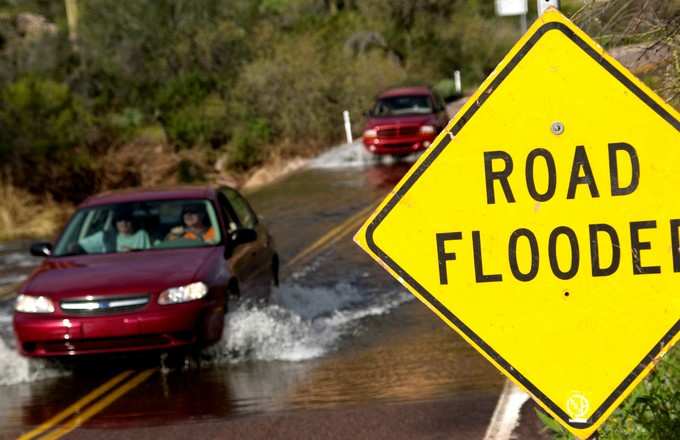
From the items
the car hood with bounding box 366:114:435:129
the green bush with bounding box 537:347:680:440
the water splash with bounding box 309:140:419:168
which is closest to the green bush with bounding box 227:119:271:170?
the water splash with bounding box 309:140:419:168

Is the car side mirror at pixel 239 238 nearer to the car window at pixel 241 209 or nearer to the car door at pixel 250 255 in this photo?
the car door at pixel 250 255

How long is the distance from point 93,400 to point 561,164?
6437 millimetres

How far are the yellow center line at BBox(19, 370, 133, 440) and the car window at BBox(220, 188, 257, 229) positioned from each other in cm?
251

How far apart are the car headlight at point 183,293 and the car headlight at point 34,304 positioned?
0.89m

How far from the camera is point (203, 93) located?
46031 mm

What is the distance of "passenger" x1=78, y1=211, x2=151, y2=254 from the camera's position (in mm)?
12820

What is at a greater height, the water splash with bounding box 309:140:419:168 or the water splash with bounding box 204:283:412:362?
the water splash with bounding box 204:283:412:362

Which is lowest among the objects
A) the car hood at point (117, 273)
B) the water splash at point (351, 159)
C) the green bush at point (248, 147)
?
the green bush at point (248, 147)

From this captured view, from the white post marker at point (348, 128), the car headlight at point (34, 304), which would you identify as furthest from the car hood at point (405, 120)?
the car headlight at point (34, 304)

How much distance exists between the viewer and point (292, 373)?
11336mm

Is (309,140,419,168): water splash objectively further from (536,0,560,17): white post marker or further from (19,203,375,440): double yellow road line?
(536,0,560,17): white post marker

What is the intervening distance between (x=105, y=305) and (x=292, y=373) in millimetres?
1546

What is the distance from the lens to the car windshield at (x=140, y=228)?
12812mm

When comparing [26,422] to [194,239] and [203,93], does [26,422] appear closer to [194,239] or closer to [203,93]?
[194,239]
